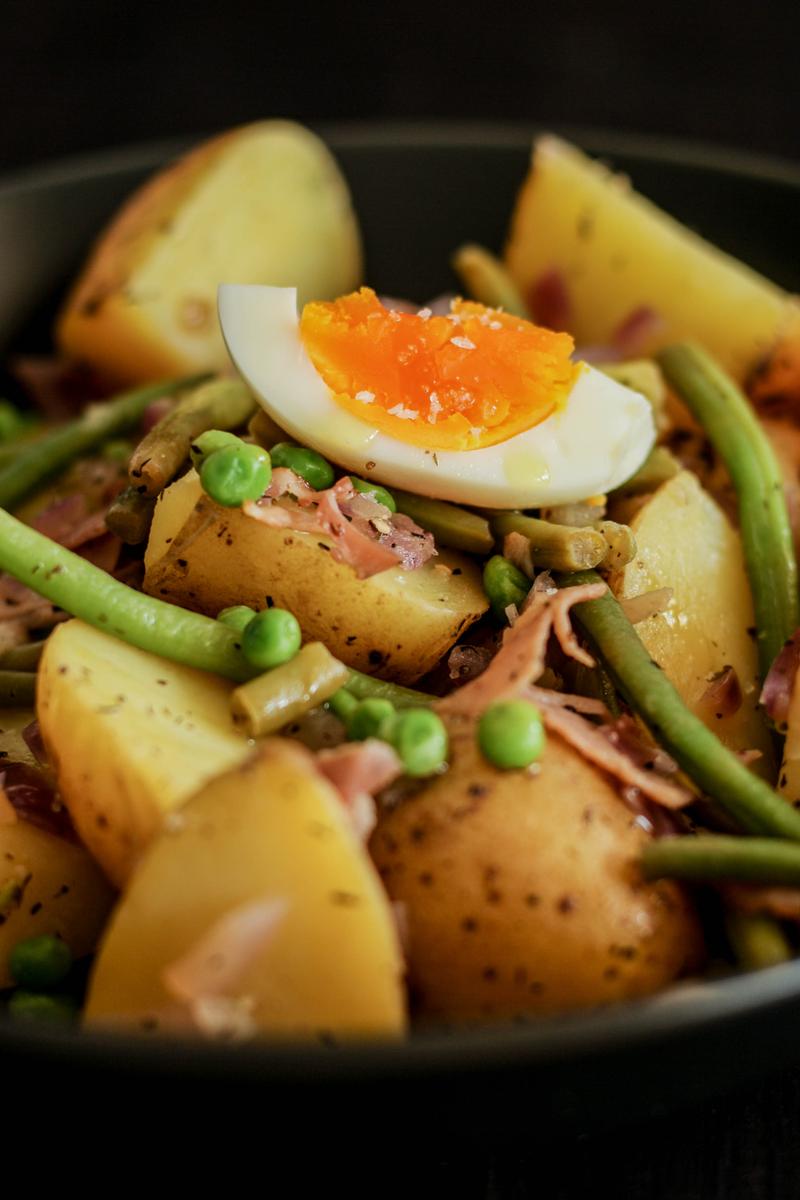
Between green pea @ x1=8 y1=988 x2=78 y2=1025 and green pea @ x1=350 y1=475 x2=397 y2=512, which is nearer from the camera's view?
green pea @ x1=8 y1=988 x2=78 y2=1025

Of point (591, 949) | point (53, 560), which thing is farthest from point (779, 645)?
point (53, 560)

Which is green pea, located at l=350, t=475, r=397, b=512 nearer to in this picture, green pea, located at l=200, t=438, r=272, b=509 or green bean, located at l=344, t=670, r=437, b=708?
green pea, located at l=200, t=438, r=272, b=509

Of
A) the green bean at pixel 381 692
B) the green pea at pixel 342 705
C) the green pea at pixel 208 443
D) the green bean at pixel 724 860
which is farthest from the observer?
the green pea at pixel 208 443

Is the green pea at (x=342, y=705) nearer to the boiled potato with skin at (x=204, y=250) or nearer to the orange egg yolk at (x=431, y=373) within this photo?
the orange egg yolk at (x=431, y=373)

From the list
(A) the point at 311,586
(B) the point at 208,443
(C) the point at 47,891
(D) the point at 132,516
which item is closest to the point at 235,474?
(B) the point at 208,443

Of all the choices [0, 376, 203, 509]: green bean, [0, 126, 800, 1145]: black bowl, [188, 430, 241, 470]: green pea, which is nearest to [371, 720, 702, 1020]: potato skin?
[0, 126, 800, 1145]: black bowl

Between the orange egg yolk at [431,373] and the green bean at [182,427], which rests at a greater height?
the orange egg yolk at [431,373]

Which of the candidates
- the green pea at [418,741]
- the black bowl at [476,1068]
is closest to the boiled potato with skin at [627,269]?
the green pea at [418,741]
